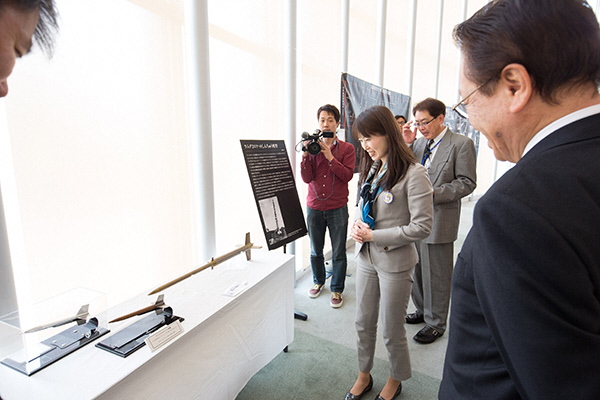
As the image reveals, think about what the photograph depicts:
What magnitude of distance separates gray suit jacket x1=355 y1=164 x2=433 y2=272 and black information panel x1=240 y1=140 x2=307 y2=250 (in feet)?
2.63

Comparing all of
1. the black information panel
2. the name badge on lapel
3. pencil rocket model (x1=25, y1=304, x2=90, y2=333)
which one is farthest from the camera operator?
pencil rocket model (x1=25, y1=304, x2=90, y2=333)

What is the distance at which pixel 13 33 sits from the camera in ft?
1.44

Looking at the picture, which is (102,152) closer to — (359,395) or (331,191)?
(331,191)

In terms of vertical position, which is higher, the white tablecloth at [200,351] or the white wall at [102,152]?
the white wall at [102,152]

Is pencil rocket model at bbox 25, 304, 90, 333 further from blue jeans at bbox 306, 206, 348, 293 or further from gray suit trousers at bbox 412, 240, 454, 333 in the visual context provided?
gray suit trousers at bbox 412, 240, 454, 333

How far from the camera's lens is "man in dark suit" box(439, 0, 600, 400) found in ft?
1.34

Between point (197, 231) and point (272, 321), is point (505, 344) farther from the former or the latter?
point (197, 231)

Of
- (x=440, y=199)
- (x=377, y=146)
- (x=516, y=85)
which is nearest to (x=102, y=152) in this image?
(x=377, y=146)

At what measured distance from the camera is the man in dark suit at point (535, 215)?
41 cm

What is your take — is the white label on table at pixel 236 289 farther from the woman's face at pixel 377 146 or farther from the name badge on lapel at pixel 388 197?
the woman's face at pixel 377 146

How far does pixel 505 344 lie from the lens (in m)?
0.46

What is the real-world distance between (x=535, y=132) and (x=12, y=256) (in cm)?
170

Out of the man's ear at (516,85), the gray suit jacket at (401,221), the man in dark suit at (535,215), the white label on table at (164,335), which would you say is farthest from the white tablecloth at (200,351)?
the man's ear at (516,85)

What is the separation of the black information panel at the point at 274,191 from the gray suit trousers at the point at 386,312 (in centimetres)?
78
